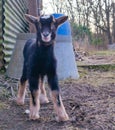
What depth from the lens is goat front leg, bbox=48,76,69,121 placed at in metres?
3.16

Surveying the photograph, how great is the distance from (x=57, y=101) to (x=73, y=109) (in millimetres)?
418

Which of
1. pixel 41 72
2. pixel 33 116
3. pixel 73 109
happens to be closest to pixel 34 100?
pixel 33 116

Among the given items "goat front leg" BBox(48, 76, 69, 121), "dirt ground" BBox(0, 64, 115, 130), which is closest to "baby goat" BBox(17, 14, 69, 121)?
"goat front leg" BBox(48, 76, 69, 121)

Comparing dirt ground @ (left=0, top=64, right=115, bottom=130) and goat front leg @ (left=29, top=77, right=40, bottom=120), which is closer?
dirt ground @ (left=0, top=64, right=115, bottom=130)

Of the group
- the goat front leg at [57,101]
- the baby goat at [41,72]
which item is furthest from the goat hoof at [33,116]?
the goat front leg at [57,101]

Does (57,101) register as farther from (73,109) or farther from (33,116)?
(73,109)

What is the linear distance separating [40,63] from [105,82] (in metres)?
2.46

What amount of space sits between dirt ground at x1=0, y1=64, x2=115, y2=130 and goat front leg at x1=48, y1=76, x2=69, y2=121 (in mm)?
71

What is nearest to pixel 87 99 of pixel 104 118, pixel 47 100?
pixel 47 100

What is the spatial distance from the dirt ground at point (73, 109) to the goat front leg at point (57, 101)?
7cm

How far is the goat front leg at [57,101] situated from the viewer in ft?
10.4

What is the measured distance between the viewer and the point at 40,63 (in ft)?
10.7

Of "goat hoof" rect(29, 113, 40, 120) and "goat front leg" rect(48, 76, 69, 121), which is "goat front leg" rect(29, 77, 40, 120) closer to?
"goat hoof" rect(29, 113, 40, 120)

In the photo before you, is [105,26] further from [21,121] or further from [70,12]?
[21,121]
